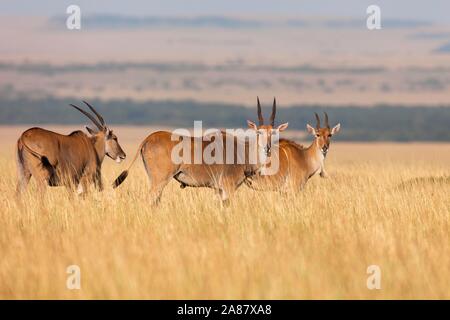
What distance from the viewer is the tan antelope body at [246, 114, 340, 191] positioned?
14.6 metres

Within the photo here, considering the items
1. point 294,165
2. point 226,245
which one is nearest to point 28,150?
point 294,165

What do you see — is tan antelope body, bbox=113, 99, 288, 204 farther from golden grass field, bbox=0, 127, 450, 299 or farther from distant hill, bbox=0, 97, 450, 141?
distant hill, bbox=0, 97, 450, 141

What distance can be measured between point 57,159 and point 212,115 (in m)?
88.1

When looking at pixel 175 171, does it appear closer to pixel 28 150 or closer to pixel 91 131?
pixel 28 150

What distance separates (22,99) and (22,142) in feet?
347

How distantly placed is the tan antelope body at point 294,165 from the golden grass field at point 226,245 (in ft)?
3.72

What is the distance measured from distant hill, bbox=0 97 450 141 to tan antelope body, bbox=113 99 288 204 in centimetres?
6867

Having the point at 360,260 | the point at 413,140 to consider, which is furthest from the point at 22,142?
the point at 413,140

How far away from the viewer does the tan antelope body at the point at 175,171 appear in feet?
43.3

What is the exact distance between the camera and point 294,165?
1511 centimetres

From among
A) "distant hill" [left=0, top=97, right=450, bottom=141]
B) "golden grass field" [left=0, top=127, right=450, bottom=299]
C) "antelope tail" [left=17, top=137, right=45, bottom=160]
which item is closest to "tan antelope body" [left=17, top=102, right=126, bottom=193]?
"antelope tail" [left=17, top=137, right=45, bottom=160]

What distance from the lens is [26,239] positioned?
32.1ft

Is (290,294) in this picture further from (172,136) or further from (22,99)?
(22,99)

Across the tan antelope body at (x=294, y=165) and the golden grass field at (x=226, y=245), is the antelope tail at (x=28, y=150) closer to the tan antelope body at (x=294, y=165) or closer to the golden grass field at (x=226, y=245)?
the golden grass field at (x=226, y=245)
